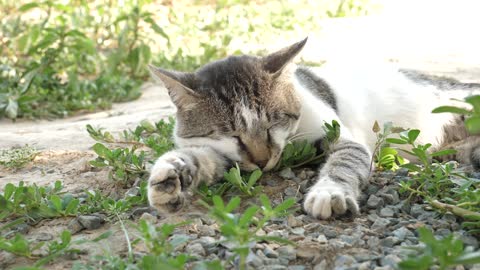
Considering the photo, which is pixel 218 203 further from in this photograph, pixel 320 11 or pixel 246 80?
pixel 320 11

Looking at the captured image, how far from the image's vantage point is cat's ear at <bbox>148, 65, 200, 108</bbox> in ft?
9.78

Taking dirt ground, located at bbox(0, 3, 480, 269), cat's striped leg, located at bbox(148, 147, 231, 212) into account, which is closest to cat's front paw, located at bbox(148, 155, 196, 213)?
cat's striped leg, located at bbox(148, 147, 231, 212)

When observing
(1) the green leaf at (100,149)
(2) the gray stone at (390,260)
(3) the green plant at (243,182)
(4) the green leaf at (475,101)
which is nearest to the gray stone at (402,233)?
(2) the gray stone at (390,260)

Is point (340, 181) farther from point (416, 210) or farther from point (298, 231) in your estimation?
point (298, 231)

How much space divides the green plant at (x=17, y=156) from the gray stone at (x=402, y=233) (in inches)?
91.8

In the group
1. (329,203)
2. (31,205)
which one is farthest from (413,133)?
(31,205)

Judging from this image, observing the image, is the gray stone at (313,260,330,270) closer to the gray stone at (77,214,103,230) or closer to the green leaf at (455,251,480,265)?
the green leaf at (455,251,480,265)

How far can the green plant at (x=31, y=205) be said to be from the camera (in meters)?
2.44

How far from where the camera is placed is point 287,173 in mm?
2885

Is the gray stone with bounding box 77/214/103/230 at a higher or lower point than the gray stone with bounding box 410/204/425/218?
higher

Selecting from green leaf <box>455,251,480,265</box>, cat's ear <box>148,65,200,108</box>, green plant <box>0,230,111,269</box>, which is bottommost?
green plant <box>0,230,111,269</box>

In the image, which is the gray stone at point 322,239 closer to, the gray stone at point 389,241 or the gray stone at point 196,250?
the gray stone at point 389,241

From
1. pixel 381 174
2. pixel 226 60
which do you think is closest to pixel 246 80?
pixel 226 60

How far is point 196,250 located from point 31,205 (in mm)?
904
